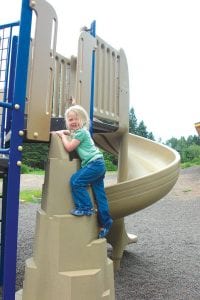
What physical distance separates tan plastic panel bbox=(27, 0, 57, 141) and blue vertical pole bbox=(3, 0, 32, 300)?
2.6 inches

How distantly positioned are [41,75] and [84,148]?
58 centimetres

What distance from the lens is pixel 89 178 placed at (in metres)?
2.82

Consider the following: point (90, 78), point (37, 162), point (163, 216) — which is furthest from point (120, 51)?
point (37, 162)

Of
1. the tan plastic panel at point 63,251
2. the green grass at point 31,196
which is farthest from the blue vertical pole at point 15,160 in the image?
the green grass at point 31,196

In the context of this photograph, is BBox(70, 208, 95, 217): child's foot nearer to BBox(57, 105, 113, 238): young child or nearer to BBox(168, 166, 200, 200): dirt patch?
BBox(57, 105, 113, 238): young child

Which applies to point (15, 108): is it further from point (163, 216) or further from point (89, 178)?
point (163, 216)

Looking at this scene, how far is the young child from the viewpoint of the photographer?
277cm

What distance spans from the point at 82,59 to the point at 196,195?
10.1 m

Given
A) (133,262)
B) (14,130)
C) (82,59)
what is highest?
(82,59)

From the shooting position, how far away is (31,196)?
466 inches

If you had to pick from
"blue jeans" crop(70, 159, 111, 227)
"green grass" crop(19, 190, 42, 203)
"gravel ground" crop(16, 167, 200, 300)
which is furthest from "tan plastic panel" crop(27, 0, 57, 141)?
"green grass" crop(19, 190, 42, 203)

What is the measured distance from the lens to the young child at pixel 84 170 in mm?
2771

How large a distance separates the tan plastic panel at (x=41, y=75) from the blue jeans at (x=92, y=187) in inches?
14.1

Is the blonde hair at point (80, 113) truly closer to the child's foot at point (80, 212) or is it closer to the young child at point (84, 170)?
the young child at point (84, 170)
